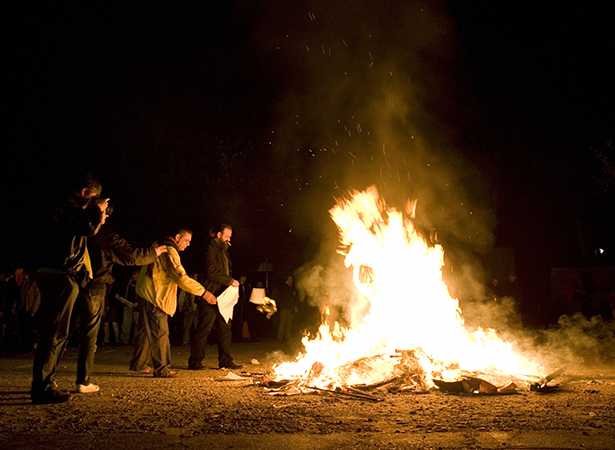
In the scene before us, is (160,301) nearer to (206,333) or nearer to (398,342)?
(206,333)

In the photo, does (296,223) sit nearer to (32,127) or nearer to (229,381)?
(32,127)

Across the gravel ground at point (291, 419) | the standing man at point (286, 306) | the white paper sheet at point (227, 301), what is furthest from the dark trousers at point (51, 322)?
the standing man at point (286, 306)

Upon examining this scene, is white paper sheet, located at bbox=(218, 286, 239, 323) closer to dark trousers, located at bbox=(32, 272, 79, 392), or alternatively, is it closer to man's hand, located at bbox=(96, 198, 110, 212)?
man's hand, located at bbox=(96, 198, 110, 212)

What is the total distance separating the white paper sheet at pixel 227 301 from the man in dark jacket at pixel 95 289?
1.79m

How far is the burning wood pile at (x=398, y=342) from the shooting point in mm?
6605

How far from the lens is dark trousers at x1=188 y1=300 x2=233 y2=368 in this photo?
27.2ft

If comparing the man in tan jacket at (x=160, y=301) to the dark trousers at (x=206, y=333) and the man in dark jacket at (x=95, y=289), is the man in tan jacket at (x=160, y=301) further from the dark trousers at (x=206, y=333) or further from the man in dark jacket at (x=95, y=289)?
the man in dark jacket at (x=95, y=289)

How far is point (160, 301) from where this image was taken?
7.76 m

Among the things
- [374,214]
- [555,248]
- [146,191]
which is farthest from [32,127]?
[555,248]

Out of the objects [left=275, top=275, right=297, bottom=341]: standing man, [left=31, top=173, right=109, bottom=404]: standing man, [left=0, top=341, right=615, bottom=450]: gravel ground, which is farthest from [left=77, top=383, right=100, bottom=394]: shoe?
[left=275, top=275, right=297, bottom=341]: standing man

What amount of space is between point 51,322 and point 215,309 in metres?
2.84

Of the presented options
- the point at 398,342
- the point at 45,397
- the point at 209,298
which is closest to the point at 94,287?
the point at 45,397

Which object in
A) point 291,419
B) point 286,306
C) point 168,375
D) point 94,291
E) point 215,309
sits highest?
point 286,306

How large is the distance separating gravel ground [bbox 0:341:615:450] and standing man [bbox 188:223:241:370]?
3.80ft
